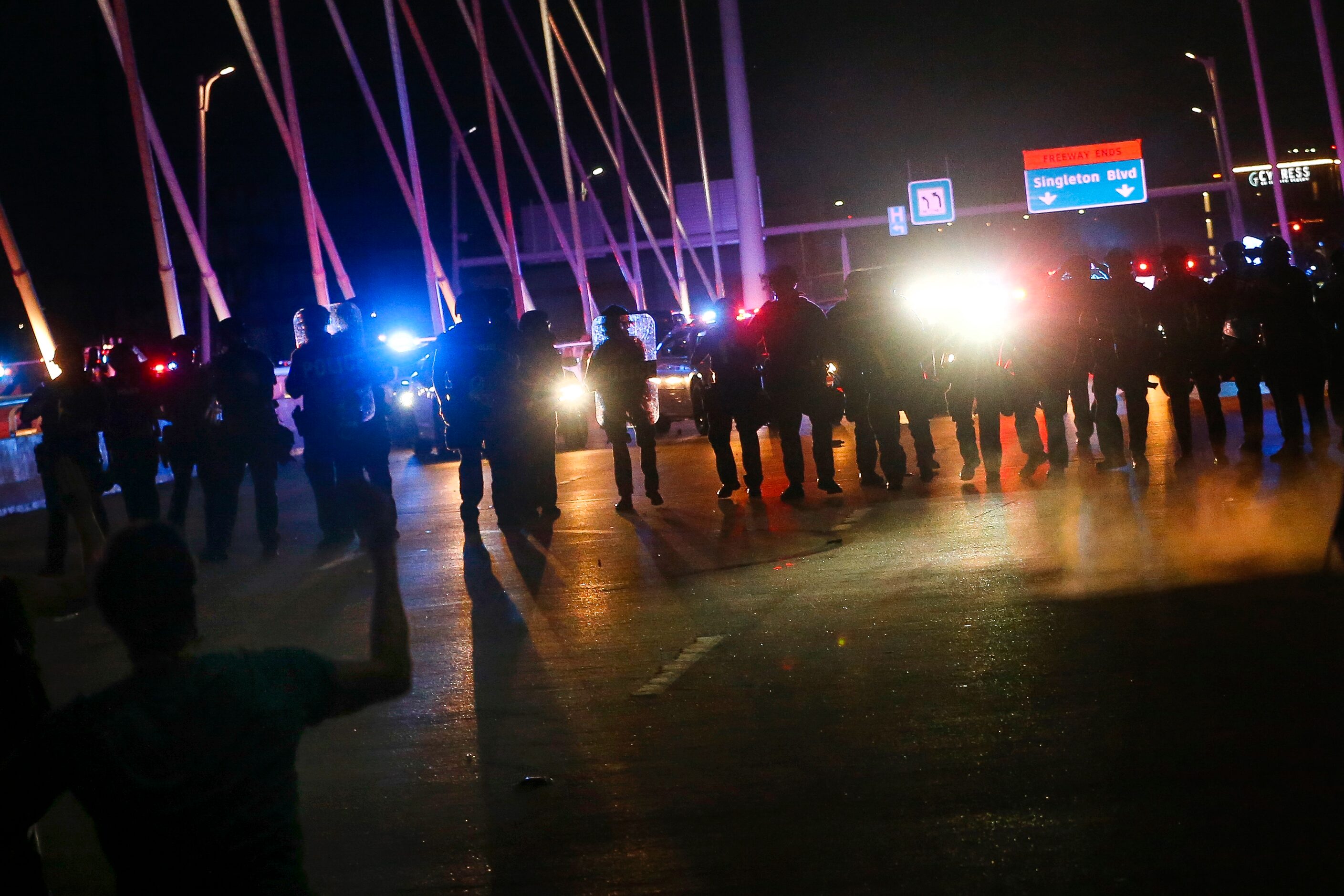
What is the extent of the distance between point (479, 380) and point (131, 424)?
2795 mm

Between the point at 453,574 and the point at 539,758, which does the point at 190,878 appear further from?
the point at 453,574

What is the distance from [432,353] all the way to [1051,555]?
5.79m

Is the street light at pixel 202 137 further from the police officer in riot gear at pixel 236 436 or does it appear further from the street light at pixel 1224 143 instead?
the street light at pixel 1224 143

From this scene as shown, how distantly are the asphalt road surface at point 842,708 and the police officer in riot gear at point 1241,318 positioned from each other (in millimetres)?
2205

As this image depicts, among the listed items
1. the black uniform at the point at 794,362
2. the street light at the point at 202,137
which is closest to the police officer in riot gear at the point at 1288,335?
the black uniform at the point at 794,362

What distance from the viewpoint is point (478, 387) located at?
38.8 ft

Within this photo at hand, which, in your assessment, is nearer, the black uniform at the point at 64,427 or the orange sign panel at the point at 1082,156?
the black uniform at the point at 64,427

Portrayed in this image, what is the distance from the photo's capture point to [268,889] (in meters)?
2.61

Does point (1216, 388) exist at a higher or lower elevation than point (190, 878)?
higher

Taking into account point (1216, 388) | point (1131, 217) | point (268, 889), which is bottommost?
point (268, 889)

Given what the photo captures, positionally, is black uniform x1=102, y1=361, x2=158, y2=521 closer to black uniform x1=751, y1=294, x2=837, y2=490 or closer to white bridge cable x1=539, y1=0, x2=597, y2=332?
black uniform x1=751, y1=294, x2=837, y2=490

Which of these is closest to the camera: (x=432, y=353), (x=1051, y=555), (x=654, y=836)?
(x=654, y=836)

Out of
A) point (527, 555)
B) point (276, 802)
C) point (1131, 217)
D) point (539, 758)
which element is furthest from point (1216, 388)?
point (1131, 217)

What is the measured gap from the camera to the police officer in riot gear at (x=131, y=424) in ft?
38.4
